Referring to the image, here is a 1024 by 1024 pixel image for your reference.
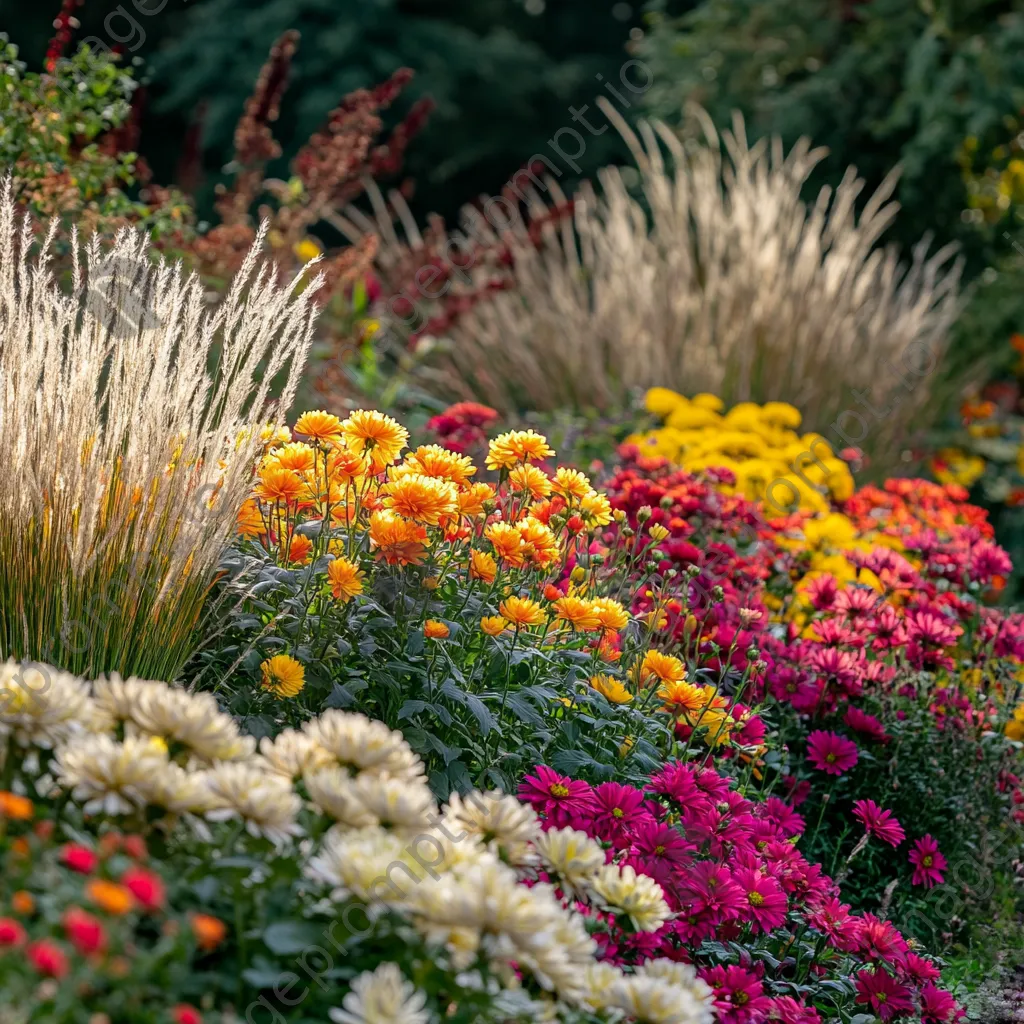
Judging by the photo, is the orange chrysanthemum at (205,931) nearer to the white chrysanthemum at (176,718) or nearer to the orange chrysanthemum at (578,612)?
the white chrysanthemum at (176,718)

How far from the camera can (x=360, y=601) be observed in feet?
7.86

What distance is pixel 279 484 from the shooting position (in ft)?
7.75

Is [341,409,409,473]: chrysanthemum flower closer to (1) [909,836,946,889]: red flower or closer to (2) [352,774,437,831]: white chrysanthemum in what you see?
(2) [352,774,437,831]: white chrysanthemum

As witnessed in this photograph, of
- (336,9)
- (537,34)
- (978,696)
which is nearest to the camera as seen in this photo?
(978,696)

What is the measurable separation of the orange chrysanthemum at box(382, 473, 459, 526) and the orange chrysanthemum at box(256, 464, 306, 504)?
217mm

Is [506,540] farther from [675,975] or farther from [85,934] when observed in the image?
[85,934]

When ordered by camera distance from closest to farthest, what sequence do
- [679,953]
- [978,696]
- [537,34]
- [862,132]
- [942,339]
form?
[679,953], [978,696], [942,339], [862,132], [537,34]

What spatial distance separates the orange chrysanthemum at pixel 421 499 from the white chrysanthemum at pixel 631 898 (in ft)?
2.54

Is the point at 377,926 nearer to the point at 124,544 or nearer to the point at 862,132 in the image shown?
the point at 124,544

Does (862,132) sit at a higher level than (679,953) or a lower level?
higher

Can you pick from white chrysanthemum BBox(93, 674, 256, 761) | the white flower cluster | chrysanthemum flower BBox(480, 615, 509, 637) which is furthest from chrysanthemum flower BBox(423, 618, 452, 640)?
white chrysanthemum BBox(93, 674, 256, 761)

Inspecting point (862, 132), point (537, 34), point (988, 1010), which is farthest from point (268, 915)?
point (537, 34)

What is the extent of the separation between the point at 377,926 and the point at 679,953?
0.81m

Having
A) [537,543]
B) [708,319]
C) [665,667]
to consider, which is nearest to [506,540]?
[537,543]
